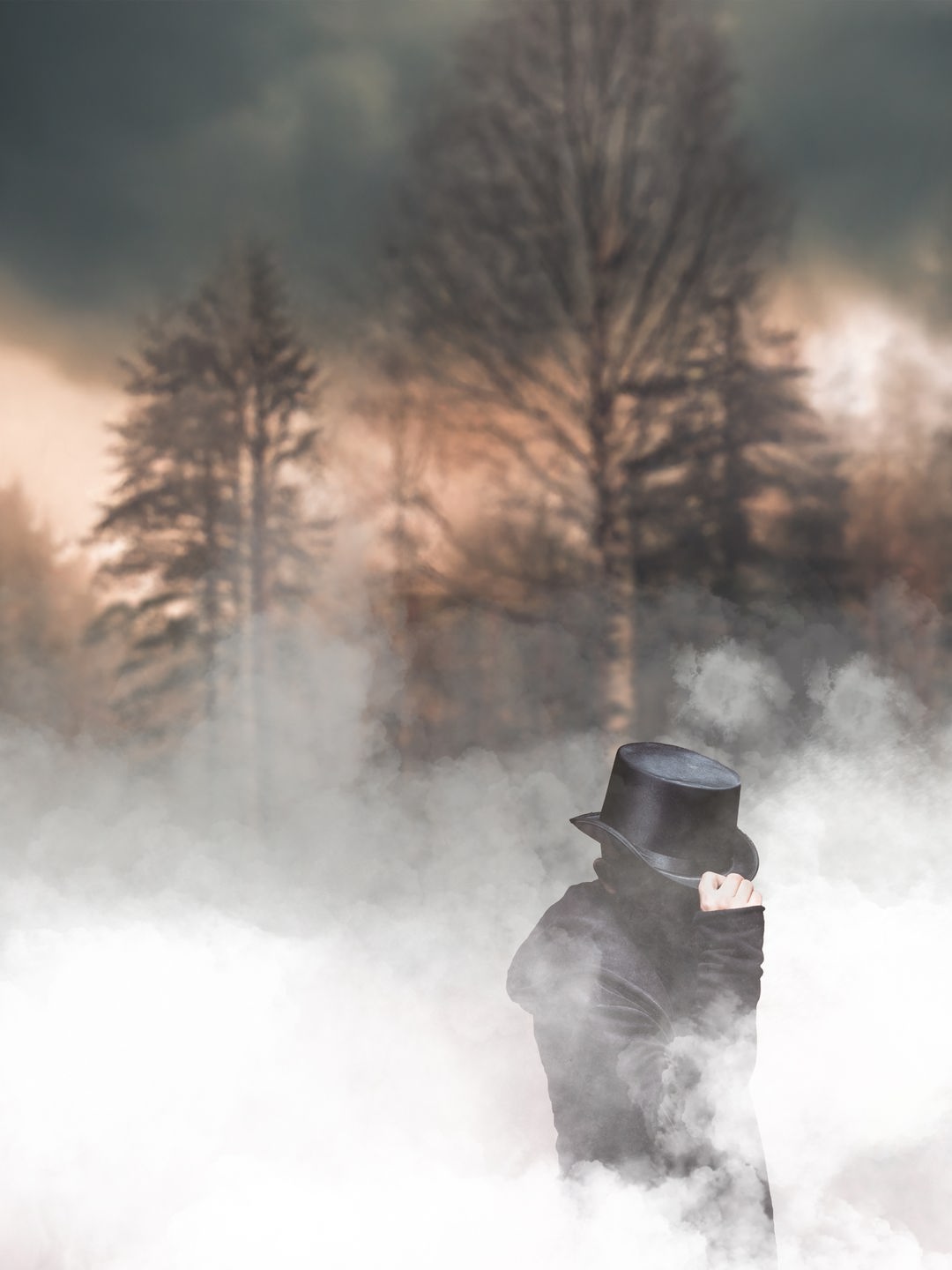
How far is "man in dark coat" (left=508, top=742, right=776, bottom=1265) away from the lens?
136cm

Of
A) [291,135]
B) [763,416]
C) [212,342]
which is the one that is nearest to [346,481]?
[212,342]

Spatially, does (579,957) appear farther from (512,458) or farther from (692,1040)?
(512,458)

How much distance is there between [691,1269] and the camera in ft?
4.84

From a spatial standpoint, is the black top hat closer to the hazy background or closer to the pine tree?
the hazy background

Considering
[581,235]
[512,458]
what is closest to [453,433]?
[512,458]

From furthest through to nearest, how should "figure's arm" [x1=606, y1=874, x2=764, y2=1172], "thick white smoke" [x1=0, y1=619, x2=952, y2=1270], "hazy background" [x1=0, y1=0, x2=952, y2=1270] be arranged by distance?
"hazy background" [x1=0, y1=0, x2=952, y2=1270] < "thick white smoke" [x1=0, y1=619, x2=952, y2=1270] < "figure's arm" [x1=606, y1=874, x2=764, y2=1172]

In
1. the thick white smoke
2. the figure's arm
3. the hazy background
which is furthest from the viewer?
the hazy background

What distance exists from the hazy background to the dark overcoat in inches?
31.0

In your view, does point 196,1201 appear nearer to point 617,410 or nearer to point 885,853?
point 885,853

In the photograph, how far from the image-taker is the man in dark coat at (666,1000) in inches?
53.4

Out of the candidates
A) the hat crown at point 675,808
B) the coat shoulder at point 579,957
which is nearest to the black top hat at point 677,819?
the hat crown at point 675,808

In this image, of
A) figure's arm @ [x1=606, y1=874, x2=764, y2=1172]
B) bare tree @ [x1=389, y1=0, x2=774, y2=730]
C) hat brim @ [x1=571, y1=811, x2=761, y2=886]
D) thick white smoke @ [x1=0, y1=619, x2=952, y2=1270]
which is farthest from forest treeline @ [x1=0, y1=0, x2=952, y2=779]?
figure's arm @ [x1=606, y1=874, x2=764, y2=1172]

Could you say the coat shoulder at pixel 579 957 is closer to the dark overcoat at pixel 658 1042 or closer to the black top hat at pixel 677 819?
the dark overcoat at pixel 658 1042

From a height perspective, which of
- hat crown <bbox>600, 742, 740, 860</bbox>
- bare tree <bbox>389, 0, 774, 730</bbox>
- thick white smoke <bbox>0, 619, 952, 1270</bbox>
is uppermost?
bare tree <bbox>389, 0, 774, 730</bbox>
